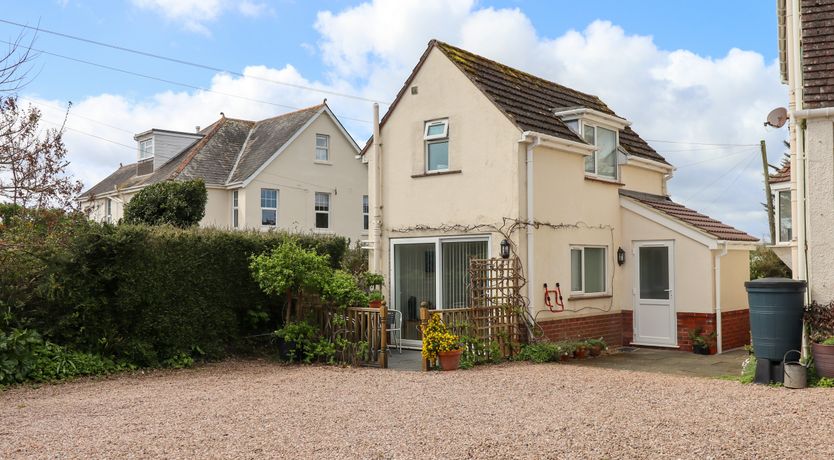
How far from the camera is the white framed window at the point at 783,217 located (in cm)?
1327

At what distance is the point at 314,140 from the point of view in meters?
30.8

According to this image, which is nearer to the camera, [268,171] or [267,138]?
[268,171]

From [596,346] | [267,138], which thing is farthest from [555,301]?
[267,138]

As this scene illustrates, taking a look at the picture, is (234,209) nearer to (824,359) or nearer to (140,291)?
(140,291)

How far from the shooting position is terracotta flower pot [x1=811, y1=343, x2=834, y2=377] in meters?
9.98

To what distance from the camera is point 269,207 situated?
29.4m

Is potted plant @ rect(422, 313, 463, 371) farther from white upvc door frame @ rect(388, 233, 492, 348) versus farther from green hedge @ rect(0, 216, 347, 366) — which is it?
green hedge @ rect(0, 216, 347, 366)

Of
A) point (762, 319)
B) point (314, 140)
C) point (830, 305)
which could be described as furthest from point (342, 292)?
point (314, 140)

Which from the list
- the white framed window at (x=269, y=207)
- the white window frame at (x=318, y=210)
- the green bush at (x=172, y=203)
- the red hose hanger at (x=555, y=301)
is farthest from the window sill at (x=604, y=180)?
the white window frame at (x=318, y=210)

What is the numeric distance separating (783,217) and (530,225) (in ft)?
14.9

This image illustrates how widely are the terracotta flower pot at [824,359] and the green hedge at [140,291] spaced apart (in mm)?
9651

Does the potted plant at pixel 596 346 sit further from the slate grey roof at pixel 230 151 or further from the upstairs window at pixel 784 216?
the slate grey roof at pixel 230 151

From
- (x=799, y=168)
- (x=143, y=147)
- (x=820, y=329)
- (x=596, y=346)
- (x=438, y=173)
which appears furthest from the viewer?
(x=143, y=147)

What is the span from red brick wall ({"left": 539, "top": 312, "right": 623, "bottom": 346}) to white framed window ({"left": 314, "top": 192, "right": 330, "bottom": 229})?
17.4 meters
